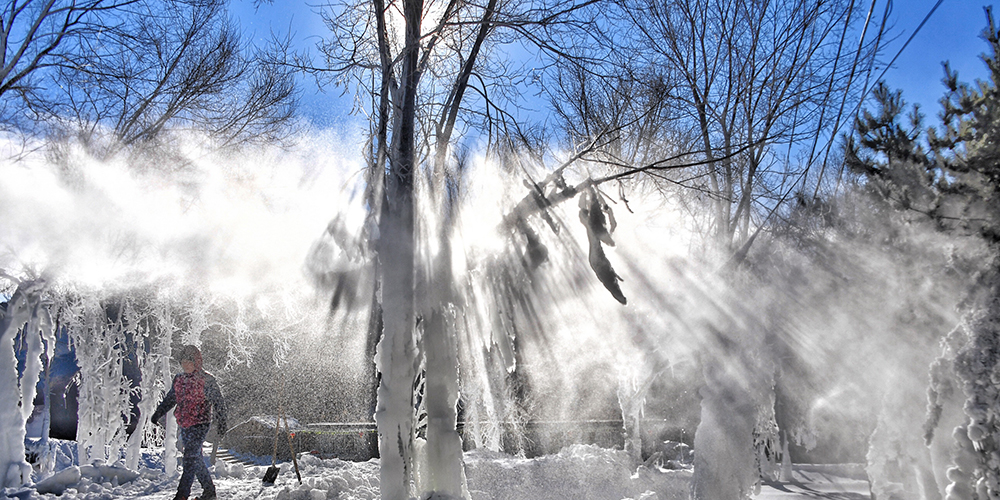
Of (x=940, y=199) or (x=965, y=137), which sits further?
(x=940, y=199)

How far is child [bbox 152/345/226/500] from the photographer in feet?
13.3

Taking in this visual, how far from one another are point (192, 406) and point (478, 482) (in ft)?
20.6

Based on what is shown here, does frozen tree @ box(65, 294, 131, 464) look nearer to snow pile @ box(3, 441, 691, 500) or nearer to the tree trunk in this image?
snow pile @ box(3, 441, 691, 500)

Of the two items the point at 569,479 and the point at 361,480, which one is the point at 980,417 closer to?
the point at 361,480

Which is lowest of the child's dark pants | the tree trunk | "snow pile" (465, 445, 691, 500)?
"snow pile" (465, 445, 691, 500)

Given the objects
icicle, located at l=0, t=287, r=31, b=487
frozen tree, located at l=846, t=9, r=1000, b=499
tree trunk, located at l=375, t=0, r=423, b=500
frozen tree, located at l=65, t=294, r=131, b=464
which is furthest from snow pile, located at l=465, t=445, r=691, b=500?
frozen tree, located at l=65, t=294, r=131, b=464

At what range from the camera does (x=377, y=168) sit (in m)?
4.20

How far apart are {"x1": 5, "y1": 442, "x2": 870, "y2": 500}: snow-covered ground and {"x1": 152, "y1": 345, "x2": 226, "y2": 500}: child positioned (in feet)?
4.04

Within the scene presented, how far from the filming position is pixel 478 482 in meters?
9.18

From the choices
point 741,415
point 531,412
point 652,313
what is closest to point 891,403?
point 741,415

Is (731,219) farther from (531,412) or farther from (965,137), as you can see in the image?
(531,412)

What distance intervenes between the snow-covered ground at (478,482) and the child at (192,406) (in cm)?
123

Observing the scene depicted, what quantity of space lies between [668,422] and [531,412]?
4.86 meters

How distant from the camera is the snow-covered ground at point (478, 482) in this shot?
5.28 meters
